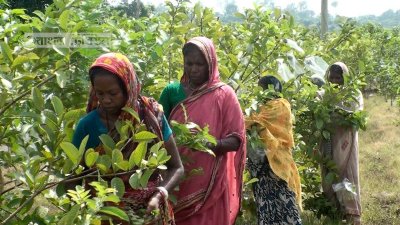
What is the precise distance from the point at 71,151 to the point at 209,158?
4.26ft

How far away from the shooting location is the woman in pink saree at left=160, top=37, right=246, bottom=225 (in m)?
2.62

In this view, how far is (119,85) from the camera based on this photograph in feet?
6.10

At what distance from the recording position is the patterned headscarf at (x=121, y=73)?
5.96 ft

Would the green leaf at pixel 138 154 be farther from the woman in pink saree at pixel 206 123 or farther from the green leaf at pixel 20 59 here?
the woman in pink saree at pixel 206 123

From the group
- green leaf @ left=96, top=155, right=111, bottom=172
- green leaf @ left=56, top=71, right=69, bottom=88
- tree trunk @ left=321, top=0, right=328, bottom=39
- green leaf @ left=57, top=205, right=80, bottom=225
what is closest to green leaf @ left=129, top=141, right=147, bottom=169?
green leaf @ left=96, top=155, right=111, bottom=172

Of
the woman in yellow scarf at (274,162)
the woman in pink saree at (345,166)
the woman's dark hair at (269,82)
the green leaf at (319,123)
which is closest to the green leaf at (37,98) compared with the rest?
the woman in yellow scarf at (274,162)

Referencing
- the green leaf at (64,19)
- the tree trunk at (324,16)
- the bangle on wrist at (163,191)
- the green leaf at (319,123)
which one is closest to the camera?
the green leaf at (64,19)

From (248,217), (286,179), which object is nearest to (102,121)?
(286,179)

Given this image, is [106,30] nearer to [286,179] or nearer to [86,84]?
[86,84]

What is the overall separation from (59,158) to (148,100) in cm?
49

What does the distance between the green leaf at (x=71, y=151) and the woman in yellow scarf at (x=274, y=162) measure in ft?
6.29

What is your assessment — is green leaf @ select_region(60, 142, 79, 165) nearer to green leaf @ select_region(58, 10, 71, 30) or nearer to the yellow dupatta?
green leaf @ select_region(58, 10, 71, 30)

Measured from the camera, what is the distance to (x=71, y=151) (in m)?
1.39

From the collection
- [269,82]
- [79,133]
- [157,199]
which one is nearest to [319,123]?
[269,82]
